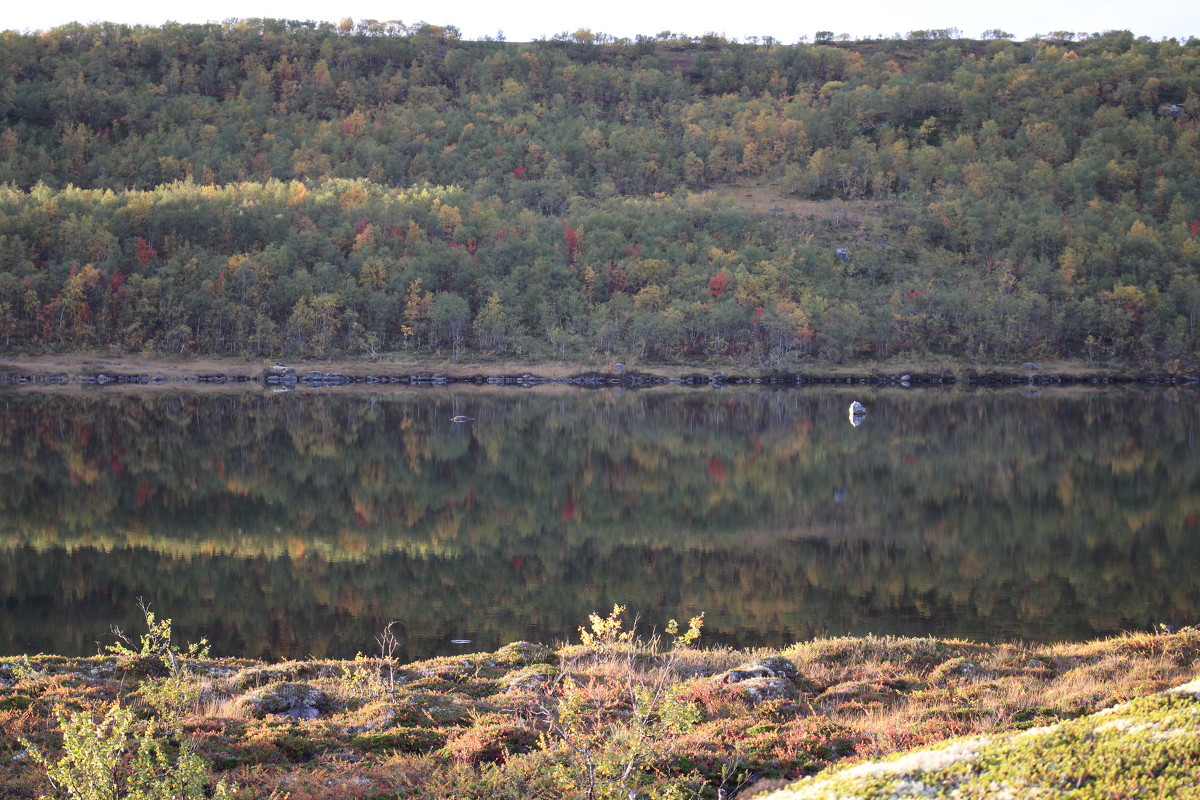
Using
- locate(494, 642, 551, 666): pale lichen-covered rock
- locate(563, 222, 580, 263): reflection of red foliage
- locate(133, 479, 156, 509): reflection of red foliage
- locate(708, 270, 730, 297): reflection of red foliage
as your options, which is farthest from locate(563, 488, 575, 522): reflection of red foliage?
locate(563, 222, 580, 263): reflection of red foliage

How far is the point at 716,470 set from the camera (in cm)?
4294

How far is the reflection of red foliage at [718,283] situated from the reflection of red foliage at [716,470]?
298ft

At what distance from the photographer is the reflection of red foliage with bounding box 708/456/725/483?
40.8m

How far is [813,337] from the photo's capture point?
128 m

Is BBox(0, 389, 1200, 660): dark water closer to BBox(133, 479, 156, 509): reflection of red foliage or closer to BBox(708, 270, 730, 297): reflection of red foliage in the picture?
BBox(133, 479, 156, 509): reflection of red foliage

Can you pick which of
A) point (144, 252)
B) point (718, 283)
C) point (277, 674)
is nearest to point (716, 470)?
point (277, 674)

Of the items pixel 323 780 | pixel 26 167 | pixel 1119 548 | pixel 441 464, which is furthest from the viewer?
pixel 26 167

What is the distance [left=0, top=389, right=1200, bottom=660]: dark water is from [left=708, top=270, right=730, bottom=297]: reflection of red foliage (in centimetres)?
7649

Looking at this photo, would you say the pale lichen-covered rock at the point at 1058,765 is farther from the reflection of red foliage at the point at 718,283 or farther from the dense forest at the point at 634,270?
the reflection of red foliage at the point at 718,283

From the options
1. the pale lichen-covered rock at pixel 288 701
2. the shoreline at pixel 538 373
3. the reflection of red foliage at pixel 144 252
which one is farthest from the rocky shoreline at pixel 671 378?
the pale lichen-covered rock at pixel 288 701

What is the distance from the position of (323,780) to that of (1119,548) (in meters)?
25.2

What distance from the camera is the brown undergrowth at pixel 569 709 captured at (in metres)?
9.04

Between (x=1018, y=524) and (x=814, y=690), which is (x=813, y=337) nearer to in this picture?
(x=1018, y=524)

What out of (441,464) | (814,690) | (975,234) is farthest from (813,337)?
(814,690)
